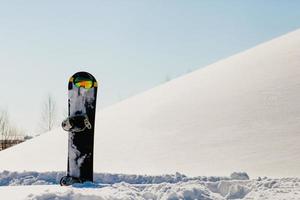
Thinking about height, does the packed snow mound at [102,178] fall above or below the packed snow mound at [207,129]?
below

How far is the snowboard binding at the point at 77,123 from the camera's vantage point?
6113mm

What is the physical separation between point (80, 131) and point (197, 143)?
390 centimetres

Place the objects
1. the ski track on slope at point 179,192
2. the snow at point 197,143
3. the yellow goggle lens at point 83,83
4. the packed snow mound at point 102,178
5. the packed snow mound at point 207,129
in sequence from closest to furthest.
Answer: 1. the ski track on slope at point 179,192
2. the snow at point 197,143
3. the yellow goggle lens at point 83,83
4. the packed snow mound at point 102,178
5. the packed snow mound at point 207,129

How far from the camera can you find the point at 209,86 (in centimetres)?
1311

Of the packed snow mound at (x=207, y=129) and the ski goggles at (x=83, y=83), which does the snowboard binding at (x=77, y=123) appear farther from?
the packed snow mound at (x=207, y=129)

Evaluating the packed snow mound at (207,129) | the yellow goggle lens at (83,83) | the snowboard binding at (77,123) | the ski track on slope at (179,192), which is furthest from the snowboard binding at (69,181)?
the packed snow mound at (207,129)

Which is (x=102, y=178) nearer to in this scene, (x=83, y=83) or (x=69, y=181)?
(x=69, y=181)

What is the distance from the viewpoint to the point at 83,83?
6402 millimetres

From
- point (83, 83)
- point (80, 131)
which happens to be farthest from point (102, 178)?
point (83, 83)

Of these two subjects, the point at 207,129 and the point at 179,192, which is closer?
the point at 179,192

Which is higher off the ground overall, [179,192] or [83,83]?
[83,83]

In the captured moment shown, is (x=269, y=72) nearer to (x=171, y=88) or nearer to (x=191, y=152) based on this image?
(x=171, y=88)

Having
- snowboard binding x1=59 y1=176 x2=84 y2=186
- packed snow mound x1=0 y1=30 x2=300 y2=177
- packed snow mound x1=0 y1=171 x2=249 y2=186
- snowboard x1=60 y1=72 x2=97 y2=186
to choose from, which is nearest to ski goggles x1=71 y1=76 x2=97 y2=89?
snowboard x1=60 y1=72 x2=97 y2=186

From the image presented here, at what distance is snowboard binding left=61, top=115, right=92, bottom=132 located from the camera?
6113 millimetres
